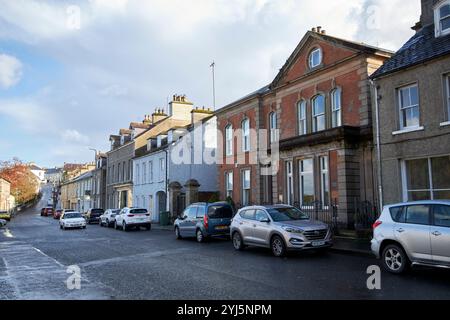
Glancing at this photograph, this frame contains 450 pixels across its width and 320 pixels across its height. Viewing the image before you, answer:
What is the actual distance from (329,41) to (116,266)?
1533 cm

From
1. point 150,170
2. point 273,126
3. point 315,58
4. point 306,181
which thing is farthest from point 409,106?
point 150,170

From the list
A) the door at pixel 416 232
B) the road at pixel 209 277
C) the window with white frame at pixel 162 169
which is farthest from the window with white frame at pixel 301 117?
the window with white frame at pixel 162 169

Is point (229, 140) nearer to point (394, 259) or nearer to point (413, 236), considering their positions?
point (394, 259)

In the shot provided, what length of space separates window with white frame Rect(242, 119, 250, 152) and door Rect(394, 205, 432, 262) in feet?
61.3

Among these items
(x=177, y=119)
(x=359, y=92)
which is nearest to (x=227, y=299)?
(x=359, y=92)

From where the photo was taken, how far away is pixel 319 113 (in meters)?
21.7

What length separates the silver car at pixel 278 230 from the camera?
41.2ft

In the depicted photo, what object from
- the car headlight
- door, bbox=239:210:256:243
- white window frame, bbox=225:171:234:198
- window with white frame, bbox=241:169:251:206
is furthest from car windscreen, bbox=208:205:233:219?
white window frame, bbox=225:171:234:198

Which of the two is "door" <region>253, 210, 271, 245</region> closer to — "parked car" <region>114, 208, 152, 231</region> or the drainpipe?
the drainpipe

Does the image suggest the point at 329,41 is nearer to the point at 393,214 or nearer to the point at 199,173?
the point at 393,214

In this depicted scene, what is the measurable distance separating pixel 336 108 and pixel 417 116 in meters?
5.15

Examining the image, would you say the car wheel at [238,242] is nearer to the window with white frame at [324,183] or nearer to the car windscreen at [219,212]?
the car windscreen at [219,212]

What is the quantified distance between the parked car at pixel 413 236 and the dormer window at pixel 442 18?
9613 millimetres

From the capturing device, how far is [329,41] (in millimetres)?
21016
